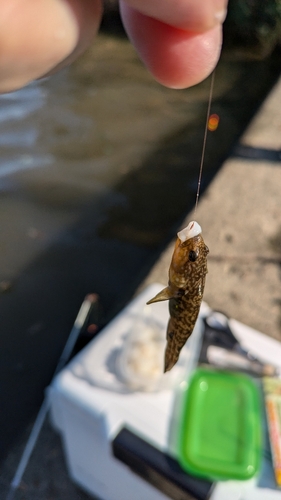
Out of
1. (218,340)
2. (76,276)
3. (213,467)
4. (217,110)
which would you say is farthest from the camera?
(217,110)

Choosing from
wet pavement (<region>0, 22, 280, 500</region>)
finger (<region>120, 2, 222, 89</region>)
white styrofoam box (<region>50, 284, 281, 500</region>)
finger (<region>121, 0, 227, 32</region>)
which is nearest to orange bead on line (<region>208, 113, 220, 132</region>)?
wet pavement (<region>0, 22, 280, 500</region>)

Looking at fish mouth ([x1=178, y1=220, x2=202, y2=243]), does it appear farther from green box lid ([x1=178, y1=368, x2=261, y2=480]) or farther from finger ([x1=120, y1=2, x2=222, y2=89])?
green box lid ([x1=178, y1=368, x2=261, y2=480])

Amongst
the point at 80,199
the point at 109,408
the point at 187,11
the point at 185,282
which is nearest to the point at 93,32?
the point at 187,11

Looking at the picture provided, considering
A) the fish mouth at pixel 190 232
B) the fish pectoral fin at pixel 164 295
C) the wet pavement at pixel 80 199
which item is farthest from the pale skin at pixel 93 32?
the wet pavement at pixel 80 199

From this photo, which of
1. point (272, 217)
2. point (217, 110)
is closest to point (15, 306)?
point (272, 217)

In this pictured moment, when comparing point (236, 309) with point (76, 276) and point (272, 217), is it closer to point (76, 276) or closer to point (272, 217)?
point (272, 217)

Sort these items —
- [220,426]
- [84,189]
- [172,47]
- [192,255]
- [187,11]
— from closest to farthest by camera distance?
1. [187,11]
2. [172,47]
3. [192,255]
4. [220,426]
5. [84,189]

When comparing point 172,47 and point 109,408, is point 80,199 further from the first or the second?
point 172,47
